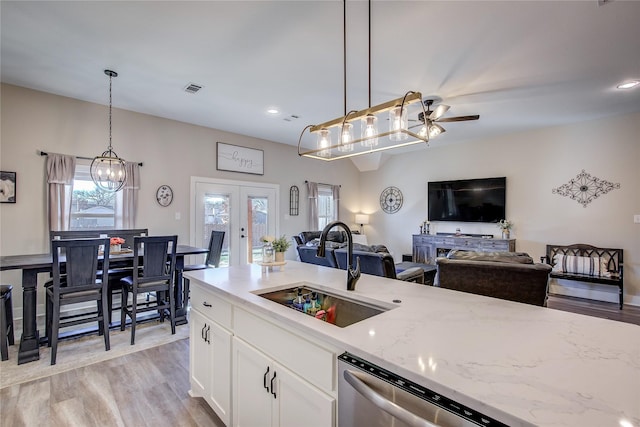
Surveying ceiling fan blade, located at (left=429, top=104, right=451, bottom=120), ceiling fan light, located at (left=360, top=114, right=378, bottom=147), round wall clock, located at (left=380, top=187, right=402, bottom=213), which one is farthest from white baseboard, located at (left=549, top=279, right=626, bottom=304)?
ceiling fan light, located at (left=360, top=114, right=378, bottom=147)

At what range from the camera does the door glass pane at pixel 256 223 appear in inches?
236

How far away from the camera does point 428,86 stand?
361 centimetres

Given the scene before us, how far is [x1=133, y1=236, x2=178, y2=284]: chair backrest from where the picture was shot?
10.6 feet

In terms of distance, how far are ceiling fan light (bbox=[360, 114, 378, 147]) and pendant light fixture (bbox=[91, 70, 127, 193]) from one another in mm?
3013

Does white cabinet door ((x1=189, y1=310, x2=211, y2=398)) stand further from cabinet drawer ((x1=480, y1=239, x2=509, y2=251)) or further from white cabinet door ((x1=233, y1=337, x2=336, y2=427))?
Result: cabinet drawer ((x1=480, y1=239, x2=509, y2=251))

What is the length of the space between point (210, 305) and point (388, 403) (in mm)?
1422

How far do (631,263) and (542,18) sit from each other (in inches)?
173

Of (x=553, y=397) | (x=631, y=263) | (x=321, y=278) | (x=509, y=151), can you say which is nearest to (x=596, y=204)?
(x=631, y=263)

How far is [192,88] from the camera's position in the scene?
12.3 feet

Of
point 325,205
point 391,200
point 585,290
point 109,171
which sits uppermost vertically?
point 109,171

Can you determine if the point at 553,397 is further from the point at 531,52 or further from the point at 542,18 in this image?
the point at 531,52

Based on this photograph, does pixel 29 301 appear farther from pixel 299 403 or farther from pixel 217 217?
pixel 299 403

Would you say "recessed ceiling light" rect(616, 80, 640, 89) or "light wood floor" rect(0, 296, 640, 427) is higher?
"recessed ceiling light" rect(616, 80, 640, 89)

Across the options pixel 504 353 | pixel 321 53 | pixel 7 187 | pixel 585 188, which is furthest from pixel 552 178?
pixel 7 187
